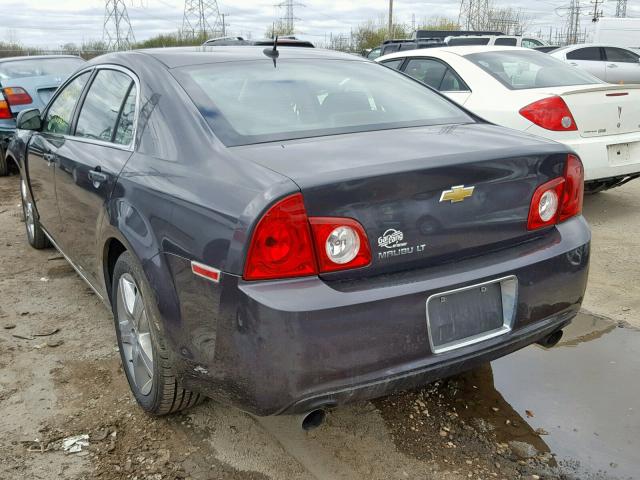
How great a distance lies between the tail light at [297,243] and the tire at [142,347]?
0.66 meters

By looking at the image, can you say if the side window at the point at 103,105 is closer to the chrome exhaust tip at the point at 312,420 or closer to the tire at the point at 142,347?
the tire at the point at 142,347

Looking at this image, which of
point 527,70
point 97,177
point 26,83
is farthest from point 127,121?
point 26,83

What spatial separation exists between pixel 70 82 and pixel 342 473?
3110 millimetres

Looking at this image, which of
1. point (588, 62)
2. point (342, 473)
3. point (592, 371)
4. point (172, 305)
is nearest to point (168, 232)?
point (172, 305)

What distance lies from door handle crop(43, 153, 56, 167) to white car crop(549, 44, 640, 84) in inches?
612

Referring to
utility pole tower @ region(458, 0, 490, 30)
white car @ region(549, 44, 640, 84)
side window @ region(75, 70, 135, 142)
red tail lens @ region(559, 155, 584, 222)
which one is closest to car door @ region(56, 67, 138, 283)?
side window @ region(75, 70, 135, 142)

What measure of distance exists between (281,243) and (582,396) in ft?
5.97

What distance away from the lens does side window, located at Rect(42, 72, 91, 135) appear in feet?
12.9

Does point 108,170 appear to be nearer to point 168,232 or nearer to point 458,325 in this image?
point 168,232

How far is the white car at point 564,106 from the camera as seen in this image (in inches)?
214

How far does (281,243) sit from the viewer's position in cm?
205

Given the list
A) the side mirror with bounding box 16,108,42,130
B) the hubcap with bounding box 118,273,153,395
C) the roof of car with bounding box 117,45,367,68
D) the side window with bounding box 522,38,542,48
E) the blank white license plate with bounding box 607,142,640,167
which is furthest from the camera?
the side window with bounding box 522,38,542,48

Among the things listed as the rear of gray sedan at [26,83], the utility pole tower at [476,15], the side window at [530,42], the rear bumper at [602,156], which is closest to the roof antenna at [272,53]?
the rear bumper at [602,156]

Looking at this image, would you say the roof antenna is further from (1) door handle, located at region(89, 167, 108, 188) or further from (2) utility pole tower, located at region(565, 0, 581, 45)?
(2) utility pole tower, located at region(565, 0, 581, 45)
